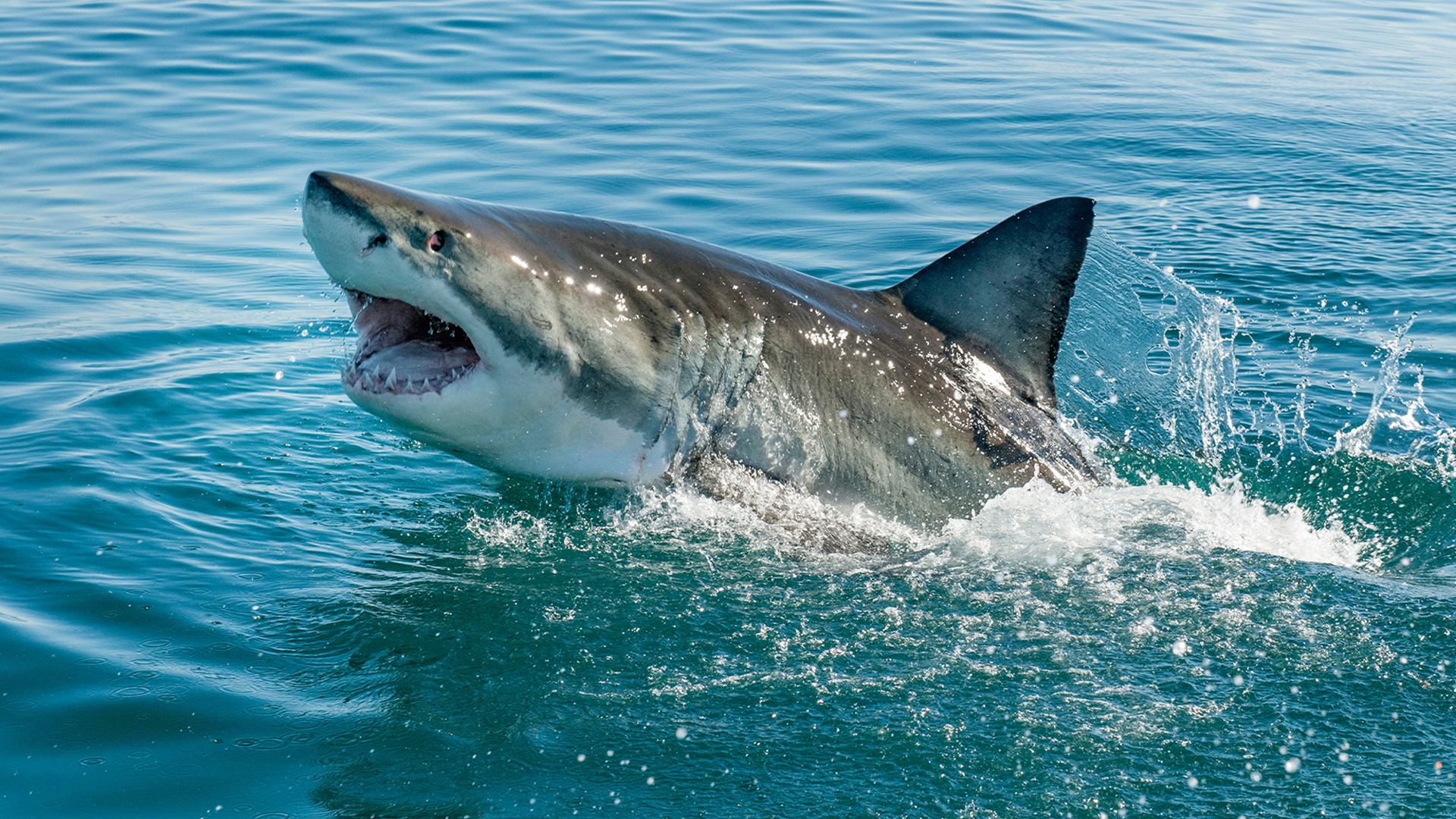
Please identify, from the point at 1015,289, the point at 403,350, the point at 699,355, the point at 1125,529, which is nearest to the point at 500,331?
the point at 403,350

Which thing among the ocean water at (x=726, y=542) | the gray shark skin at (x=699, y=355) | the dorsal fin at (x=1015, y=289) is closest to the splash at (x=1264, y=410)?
the ocean water at (x=726, y=542)

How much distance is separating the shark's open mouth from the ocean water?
0.75 meters

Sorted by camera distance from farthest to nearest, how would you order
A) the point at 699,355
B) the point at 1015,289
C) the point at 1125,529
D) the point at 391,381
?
1. the point at 1015,289
2. the point at 1125,529
3. the point at 699,355
4. the point at 391,381

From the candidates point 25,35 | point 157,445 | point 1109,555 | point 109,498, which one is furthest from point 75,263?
point 25,35

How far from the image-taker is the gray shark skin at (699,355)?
13.0 feet

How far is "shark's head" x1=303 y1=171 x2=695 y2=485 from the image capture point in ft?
12.5

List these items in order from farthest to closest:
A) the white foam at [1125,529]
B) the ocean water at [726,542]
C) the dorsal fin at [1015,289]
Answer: the dorsal fin at [1015,289], the white foam at [1125,529], the ocean water at [726,542]

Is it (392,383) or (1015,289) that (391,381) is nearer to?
(392,383)

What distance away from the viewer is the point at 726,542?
14.8 feet

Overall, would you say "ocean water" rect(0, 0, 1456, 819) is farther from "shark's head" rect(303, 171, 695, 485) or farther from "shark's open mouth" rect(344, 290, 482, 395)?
"shark's open mouth" rect(344, 290, 482, 395)

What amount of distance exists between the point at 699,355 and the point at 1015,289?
1256mm

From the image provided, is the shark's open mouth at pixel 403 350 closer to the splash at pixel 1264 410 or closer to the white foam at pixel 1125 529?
the white foam at pixel 1125 529

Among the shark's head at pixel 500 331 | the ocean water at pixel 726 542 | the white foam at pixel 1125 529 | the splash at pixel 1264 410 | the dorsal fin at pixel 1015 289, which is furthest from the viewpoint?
the splash at pixel 1264 410

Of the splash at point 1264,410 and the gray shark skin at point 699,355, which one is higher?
the gray shark skin at point 699,355
